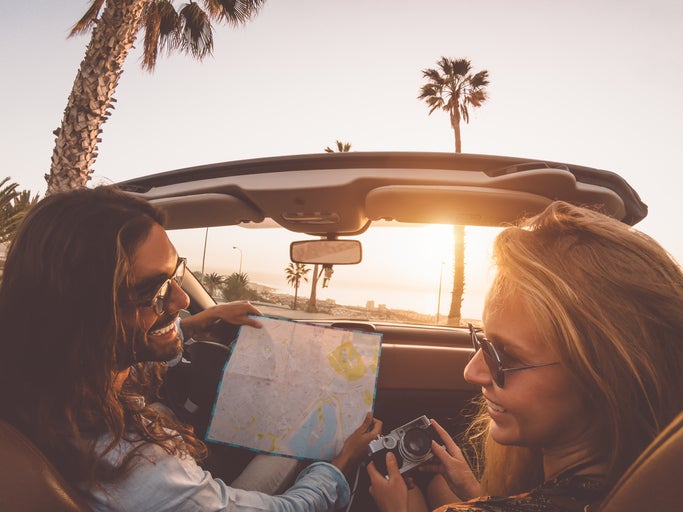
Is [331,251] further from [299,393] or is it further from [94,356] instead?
[94,356]

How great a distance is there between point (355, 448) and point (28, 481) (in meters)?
1.18

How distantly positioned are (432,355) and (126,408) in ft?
7.25

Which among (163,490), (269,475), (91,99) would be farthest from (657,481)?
(91,99)

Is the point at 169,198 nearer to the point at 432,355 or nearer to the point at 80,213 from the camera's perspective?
the point at 80,213

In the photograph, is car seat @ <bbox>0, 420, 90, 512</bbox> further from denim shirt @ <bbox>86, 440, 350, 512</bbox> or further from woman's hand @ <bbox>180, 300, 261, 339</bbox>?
woman's hand @ <bbox>180, 300, 261, 339</bbox>

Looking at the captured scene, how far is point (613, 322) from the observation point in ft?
3.87

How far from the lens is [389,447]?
72.4 inches

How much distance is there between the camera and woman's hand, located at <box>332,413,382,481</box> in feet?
5.84

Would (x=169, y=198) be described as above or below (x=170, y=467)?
above

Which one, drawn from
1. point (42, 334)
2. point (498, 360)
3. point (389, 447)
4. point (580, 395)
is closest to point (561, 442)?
point (580, 395)

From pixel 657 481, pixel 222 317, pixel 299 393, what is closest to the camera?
pixel 657 481

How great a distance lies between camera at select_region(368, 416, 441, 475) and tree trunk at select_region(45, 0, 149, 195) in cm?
569

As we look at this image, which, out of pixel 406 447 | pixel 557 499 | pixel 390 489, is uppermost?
pixel 557 499

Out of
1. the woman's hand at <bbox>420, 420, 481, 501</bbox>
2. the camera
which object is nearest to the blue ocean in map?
the camera
